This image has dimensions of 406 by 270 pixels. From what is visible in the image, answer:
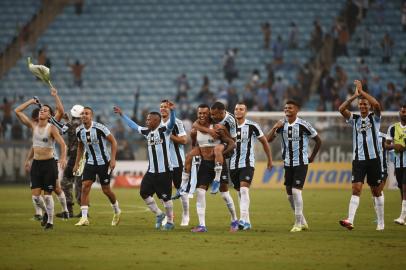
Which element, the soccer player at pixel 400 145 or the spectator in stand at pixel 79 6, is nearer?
the soccer player at pixel 400 145

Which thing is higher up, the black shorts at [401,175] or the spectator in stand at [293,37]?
the spectator in stand at [293,37]

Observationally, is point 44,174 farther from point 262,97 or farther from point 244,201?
point 262,97

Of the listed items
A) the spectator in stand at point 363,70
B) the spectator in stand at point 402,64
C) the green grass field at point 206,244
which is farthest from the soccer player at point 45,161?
the spectator in stand at point 402,64

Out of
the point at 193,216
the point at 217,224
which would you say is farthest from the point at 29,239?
the point at 193,216

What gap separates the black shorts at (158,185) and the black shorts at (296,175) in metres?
2.16

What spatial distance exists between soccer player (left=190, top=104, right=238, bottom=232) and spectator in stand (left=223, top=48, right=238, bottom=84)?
77.3 feet

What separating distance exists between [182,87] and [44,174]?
75.6ft

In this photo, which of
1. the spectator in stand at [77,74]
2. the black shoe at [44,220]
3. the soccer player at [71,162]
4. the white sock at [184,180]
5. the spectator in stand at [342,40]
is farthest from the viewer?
the spectator in stand at [77,74]

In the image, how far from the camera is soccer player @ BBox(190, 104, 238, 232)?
16.2 m

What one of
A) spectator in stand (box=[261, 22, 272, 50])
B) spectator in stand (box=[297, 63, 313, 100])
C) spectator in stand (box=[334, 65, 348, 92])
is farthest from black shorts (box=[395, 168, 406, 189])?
spectator in stand (box=[261, 22, 272, 50])

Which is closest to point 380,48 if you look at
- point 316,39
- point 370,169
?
point 316,39

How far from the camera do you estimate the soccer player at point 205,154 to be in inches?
636

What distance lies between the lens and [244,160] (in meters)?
16.7

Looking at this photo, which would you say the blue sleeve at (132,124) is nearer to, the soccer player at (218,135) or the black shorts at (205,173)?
the soccer player at (218,135)
